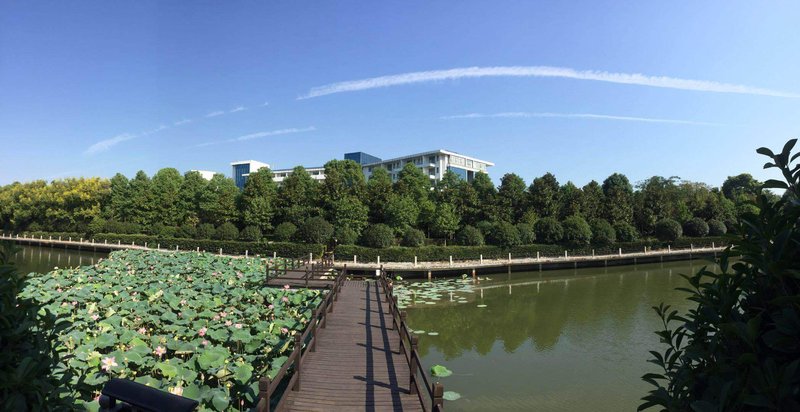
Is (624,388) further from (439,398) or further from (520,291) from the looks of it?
(520,291)

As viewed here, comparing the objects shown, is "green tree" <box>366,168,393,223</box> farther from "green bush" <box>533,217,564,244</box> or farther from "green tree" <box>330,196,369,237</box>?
"green bush" <box>533,217,564,244</box>

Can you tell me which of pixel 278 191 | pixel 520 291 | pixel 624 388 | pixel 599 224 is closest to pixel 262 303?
pixel 624 388

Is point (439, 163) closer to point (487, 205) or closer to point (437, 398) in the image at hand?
point (487, 205)

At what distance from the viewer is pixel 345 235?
2964 centimetres

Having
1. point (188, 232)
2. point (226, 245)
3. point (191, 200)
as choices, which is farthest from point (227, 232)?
point (191, 200)

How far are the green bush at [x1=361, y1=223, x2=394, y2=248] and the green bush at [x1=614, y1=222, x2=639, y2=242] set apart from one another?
2435 centimetres

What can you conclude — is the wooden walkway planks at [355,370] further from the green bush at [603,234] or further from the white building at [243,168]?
the white building at [243,168]

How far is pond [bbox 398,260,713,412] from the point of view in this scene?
9078 mm

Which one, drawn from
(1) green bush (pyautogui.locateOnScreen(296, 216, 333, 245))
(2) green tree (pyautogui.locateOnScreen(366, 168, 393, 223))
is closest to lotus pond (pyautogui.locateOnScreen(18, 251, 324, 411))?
(1) green bush (pyautogui.locateOnScreen(296, 216, 333, 245))

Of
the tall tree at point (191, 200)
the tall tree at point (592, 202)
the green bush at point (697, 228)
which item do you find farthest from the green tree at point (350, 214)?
the green bush at point (697, 228)

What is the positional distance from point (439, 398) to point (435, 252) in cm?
2506

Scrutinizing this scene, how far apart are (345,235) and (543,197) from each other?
72.8 ft

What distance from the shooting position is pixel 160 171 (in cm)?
5103

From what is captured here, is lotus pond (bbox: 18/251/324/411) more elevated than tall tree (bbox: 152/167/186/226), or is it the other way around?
tall tree (bbox: 152/167/186/226)
